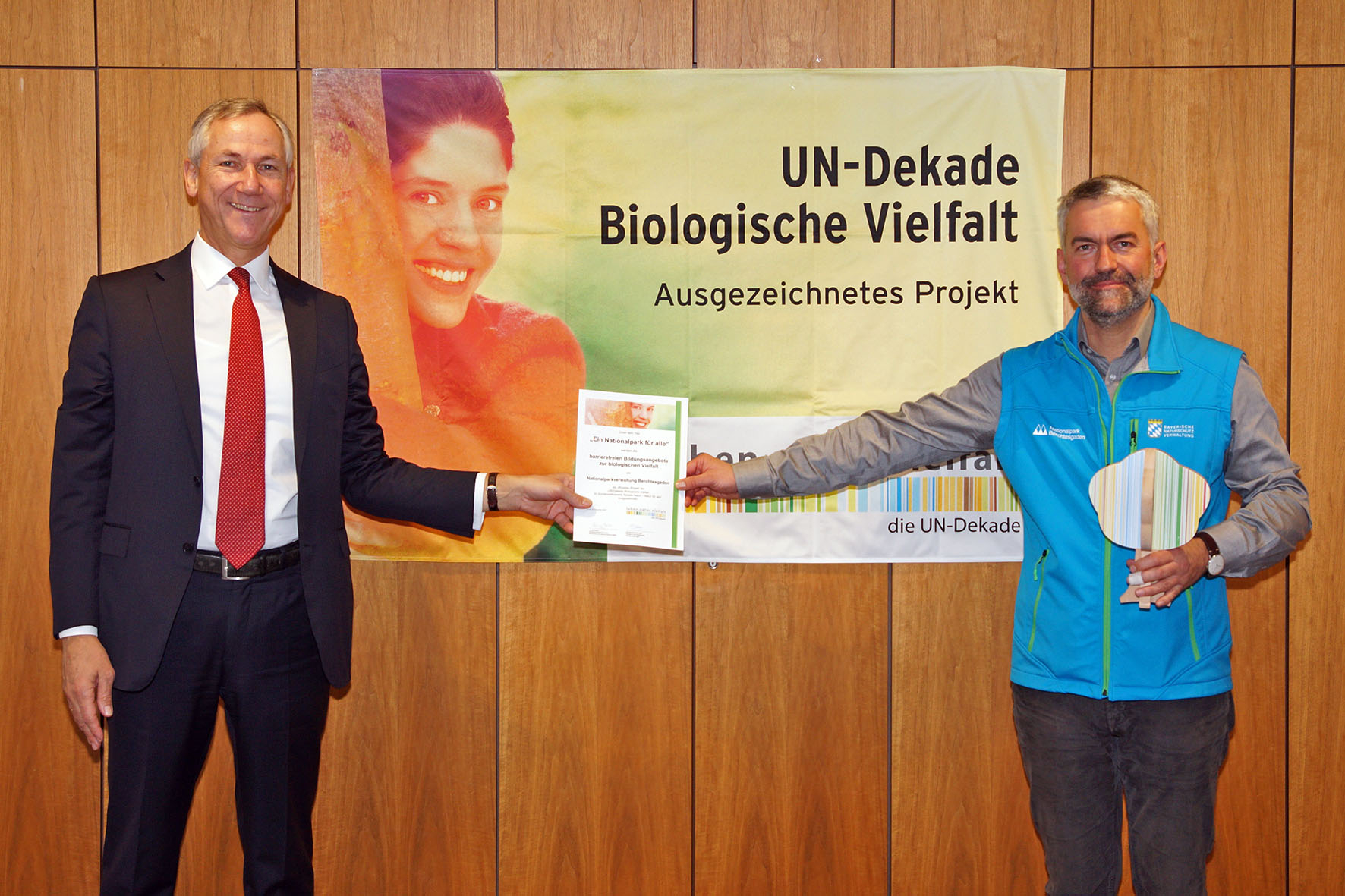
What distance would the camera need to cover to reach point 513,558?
2930 mm

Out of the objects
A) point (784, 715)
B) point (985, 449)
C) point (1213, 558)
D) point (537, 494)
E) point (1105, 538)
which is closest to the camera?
point (1213, 558)

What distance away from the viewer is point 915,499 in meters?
2.95

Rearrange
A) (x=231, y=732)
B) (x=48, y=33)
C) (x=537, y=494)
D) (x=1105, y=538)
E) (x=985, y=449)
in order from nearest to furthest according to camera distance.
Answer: (x=1105, y=538) < (x=231, y=732) < (x=985, y=449) < (x=537, y=494) < (x=48, y=33)

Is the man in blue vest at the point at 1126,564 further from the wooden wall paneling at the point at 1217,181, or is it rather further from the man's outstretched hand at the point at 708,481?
the wooden wall paneling at the point at 1217,181

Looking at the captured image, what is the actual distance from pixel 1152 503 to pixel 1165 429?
0.18 metres

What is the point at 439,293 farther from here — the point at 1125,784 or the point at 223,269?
the point at 1125,784

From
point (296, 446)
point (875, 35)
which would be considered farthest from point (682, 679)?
point (875, 35)

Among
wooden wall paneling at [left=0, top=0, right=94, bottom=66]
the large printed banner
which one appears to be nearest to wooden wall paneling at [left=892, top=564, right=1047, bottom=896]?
the large printed banner

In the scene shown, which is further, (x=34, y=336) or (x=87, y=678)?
(x=34, y=336)

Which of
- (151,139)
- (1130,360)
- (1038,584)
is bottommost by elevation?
(1038,584)

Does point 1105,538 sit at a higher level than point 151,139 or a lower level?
lower

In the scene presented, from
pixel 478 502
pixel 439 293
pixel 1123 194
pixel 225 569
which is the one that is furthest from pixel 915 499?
pixel 225 569

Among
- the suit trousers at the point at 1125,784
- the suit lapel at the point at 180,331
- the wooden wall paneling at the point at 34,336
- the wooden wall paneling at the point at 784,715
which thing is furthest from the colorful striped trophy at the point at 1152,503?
the wooden wall paneling at the point at 34,336

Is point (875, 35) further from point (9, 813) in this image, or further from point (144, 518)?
point (9, 813)
